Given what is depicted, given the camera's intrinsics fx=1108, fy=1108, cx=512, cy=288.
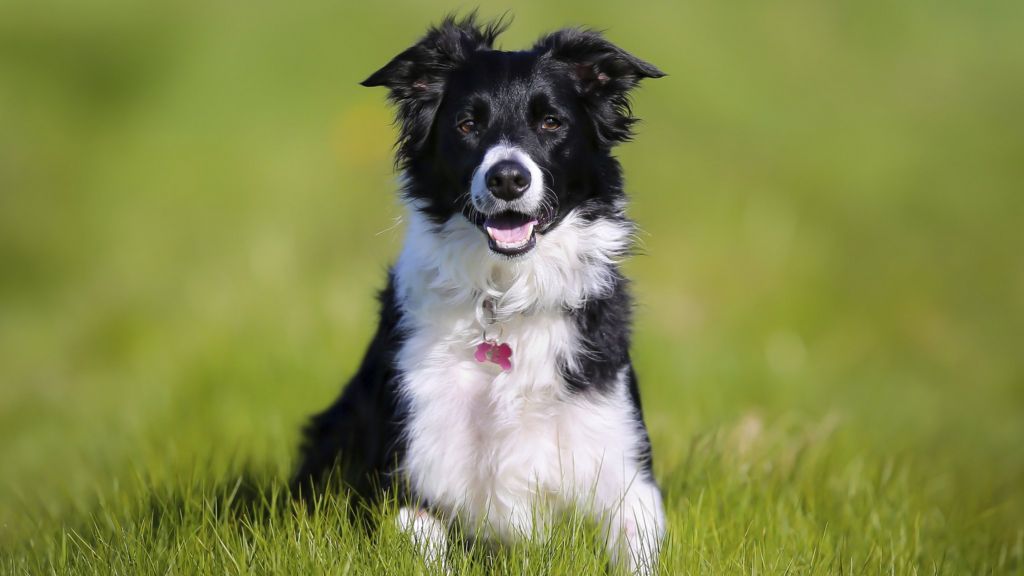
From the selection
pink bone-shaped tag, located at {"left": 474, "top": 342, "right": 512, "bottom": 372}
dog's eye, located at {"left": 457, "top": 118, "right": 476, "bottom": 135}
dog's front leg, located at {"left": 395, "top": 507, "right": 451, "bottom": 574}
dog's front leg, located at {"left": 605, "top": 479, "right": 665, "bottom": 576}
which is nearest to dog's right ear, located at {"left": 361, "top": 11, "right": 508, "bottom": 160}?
dog's eye, located at {"left": 457, "top": 118, "right": 476, "bottom": 135}

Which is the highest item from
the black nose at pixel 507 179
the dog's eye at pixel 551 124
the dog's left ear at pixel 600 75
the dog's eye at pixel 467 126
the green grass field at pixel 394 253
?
the dog's left ear at pixel 600 75

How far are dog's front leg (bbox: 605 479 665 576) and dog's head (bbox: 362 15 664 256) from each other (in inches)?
40.8

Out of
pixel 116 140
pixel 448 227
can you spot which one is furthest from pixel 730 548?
pixel 116 140

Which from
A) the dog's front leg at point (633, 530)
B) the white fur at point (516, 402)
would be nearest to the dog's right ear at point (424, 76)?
the white fur at point (516, 402)

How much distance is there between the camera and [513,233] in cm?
427

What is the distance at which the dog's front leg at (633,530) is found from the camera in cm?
414

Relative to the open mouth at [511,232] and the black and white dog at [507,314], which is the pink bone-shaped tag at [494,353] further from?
the open mouth at [511,232]

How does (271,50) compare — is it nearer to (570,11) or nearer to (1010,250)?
(570,11)

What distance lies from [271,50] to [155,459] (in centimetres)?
630

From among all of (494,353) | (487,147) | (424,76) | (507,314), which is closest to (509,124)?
(487,147)

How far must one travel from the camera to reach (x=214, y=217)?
9812 millimetres

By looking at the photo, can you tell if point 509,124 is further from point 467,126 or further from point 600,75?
point 600,75

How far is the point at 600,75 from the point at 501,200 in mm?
984

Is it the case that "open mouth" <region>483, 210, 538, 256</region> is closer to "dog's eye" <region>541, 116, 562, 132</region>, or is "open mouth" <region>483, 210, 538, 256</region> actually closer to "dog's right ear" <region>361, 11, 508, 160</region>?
"dog's eye" <region>541, 116, 562, 132</region>
